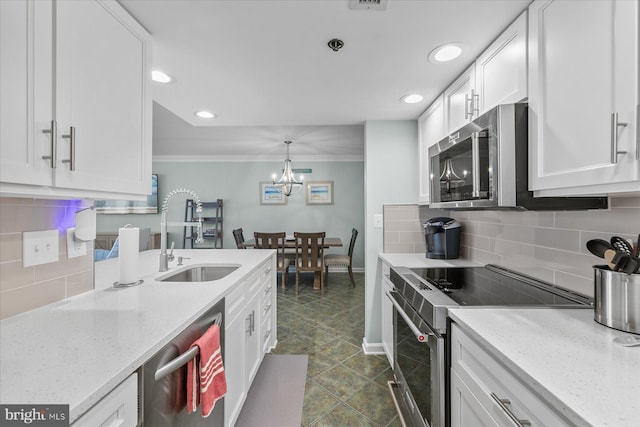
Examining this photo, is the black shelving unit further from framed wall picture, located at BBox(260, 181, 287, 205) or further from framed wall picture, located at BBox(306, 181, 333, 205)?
framed wall picture, located at BBox(306, 181, 333, 205)

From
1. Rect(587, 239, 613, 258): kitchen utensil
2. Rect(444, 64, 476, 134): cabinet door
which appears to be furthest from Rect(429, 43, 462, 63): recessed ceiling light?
Rect(587, 239, 613, 258): kitchen utensil

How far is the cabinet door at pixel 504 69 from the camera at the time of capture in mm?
1148

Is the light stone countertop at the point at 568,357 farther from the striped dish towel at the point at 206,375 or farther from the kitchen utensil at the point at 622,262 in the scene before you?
the striped dish towel at the point at 206,375

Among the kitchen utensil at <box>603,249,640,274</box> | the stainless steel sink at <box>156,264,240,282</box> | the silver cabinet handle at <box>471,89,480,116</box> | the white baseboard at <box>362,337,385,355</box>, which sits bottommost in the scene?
the white baseboard at <box>362,337,385,355</box>

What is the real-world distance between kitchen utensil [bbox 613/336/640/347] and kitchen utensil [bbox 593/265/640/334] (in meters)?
0.05

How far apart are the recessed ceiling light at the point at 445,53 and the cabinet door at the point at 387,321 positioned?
151 cm

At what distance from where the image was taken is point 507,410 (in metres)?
0.76

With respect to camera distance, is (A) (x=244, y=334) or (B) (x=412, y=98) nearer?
(A) (x=244, y=334)

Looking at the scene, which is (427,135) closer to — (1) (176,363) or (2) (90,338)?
(1) (176,363)

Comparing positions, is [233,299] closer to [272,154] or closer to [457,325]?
[457,325]

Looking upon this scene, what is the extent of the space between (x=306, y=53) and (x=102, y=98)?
0.95 meters

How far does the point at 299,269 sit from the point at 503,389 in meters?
3.52

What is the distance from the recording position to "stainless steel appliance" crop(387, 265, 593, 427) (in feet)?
3.78

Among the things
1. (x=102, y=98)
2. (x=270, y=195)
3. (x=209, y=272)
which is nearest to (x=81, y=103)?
(x=102, y=98)
